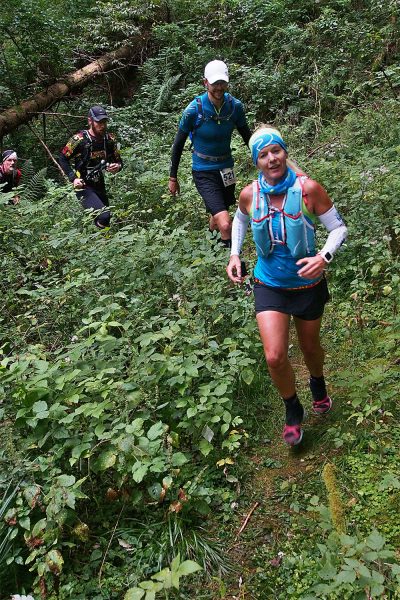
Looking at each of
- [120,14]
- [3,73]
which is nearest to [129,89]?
[120,14]

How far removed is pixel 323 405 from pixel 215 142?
10.1ft

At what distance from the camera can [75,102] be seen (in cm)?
1298

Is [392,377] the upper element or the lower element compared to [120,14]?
lower

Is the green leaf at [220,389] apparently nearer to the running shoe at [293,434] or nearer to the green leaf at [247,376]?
the green leaf at [247,376]

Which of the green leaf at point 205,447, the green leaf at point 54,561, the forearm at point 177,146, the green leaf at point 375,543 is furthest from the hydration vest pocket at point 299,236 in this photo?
the forearm at point 177,146

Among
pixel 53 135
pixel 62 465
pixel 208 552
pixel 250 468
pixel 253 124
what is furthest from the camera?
pixel 53 135

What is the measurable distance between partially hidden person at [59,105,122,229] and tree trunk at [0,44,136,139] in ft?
15.5

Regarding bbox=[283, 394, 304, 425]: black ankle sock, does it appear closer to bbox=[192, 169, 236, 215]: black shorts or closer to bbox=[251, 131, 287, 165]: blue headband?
bbox=[251, 131, 287, 165]: blue headband

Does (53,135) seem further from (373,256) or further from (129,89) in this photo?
(373,256)

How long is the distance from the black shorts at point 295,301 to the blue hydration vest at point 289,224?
247mm

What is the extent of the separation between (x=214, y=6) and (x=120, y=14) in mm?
2553

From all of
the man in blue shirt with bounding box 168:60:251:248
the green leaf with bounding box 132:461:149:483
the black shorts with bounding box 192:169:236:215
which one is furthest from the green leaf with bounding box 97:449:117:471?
the black shorts with bounding box 192:169:236:215

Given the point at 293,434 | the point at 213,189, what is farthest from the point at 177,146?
the point at 293,434

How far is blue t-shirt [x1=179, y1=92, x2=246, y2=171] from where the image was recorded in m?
5.39
